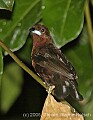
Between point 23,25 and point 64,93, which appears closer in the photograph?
point 64,93

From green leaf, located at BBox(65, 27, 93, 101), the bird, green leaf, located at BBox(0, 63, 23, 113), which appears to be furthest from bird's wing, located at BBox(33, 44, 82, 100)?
green leaf, located at BBox(0, 63, 23, 113)

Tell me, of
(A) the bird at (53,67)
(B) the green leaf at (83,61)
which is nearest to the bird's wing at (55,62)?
(A) the bird at (53,67)

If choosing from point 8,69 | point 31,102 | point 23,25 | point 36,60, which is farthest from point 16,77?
point 36,60

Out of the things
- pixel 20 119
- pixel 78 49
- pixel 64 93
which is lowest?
pixel 20 119

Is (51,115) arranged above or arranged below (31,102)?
above

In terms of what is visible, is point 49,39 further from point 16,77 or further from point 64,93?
point 16,77

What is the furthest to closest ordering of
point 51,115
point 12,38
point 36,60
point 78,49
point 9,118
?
1. point 9,118
2. point 78,49
3. point 12,38
4. point 36,60
5. point 51,115

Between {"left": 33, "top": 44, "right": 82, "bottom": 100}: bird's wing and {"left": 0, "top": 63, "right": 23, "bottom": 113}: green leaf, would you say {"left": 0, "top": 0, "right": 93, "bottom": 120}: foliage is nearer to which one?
{"left": 33, "top": 44, "right": 82, "bottom": 100}: bird's wing
